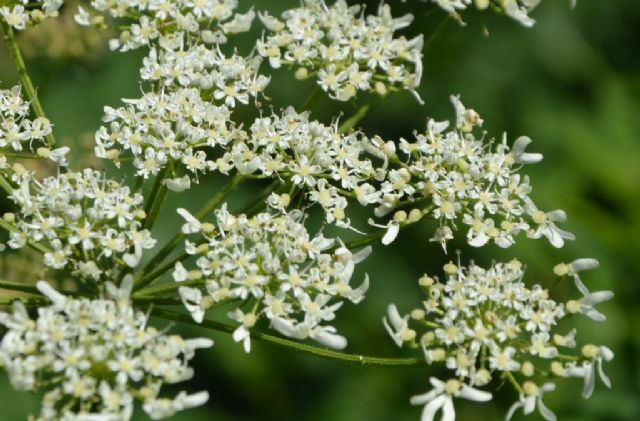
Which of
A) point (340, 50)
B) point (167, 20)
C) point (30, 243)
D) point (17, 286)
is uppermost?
point (167, 20)

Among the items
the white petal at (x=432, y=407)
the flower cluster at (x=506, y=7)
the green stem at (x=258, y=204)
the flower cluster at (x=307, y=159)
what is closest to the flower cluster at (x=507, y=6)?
the flower cluster at (x=506, y=7)

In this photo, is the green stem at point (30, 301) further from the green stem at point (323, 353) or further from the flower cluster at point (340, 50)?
the flower cluster at point (340, 50)

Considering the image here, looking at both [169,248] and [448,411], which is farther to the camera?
[169,248]

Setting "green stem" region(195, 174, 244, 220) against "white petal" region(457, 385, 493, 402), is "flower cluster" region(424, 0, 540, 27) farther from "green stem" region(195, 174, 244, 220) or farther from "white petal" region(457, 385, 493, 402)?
"white petal" region(457, 385, 493, 402)

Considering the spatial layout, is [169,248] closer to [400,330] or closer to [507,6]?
[400,330]

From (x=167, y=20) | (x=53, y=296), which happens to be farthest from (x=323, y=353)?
(x=167, y=20)

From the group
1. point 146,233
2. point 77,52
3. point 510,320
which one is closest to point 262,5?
point 77,52
